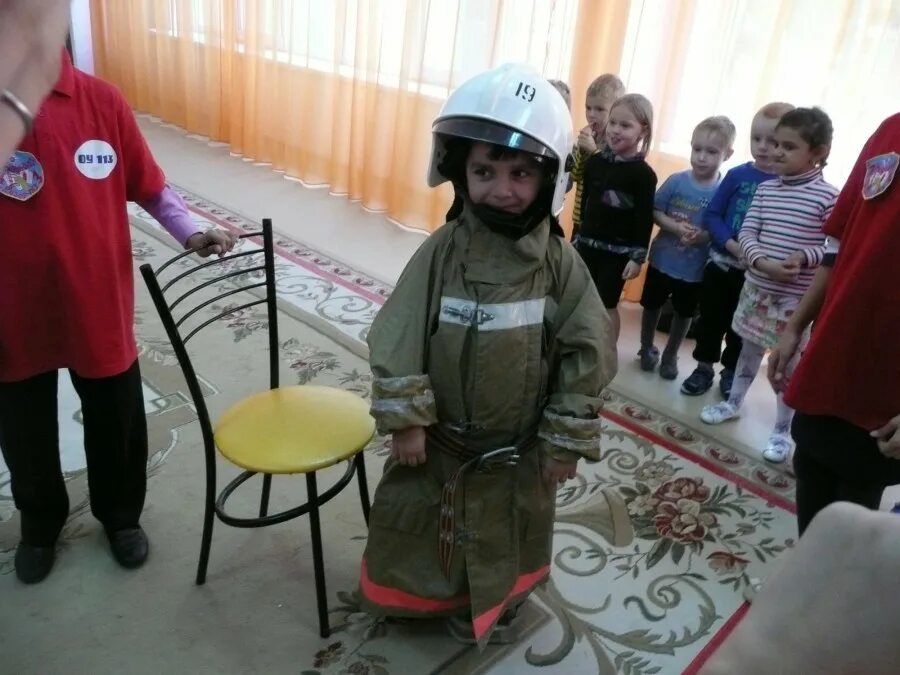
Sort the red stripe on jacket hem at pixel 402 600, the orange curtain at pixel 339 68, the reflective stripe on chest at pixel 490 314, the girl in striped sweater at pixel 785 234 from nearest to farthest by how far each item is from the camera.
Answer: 1. the reflective stripe on chest at pixel 490 314
2. the red stripe on jacket hem at pixel 402 600
3. the girl in striped sweater at pixel 785 234
4. the orange curtain at pixel 339 68

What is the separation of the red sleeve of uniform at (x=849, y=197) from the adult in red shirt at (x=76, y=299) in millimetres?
1126

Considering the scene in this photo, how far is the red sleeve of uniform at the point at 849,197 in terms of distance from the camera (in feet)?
3.91

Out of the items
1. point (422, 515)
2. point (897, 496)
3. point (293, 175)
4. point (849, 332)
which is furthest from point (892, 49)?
point (293, 175)

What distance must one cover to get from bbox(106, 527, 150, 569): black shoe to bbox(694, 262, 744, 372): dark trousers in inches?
72.2

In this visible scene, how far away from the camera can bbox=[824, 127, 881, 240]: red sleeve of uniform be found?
1.19 m

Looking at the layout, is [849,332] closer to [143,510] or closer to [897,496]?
[897,496]

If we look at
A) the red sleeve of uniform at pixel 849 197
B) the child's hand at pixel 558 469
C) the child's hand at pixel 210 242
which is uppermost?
the red sleeve of uniform at pixel 849 197

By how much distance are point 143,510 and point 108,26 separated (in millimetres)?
5319

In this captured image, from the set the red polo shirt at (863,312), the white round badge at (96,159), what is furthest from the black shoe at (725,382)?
the white round badge at (96,159)

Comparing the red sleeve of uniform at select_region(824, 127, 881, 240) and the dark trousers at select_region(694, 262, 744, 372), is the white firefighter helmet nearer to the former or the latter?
the red sleeve of uniform at select_region(824, 127, 881, 240)

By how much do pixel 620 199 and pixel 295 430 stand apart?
1.44 m

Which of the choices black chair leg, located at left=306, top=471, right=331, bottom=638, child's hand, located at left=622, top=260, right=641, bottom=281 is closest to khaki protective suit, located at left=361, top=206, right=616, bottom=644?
black chair leg, located at left=306, top=471, right=331, bottom=638

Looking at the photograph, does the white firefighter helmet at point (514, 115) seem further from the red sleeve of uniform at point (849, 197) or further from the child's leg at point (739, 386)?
the child's leg at point (739, 386)

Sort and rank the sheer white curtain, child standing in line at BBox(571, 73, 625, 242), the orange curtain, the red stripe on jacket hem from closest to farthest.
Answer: the red stripe on jacket hem
the sheer white curtain
child standing in line at BBox(571, 73, 625, 242)
the orange curtain
